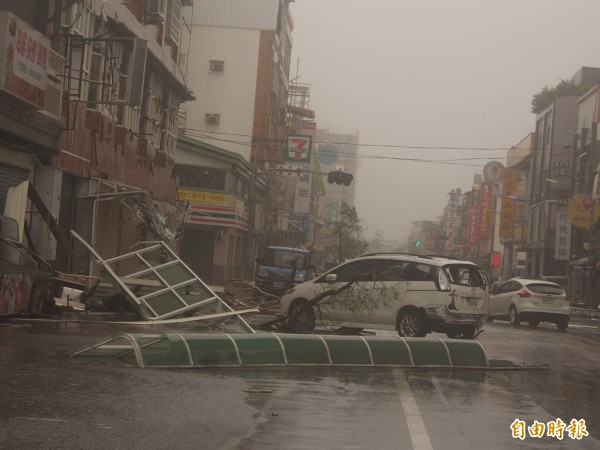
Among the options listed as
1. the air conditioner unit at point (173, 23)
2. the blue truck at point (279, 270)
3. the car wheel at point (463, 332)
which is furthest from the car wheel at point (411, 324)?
the air conditioner unit at point (173, 23)

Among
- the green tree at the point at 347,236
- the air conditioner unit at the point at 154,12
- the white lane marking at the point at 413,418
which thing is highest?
the air conditioner unit at the point at 154,12

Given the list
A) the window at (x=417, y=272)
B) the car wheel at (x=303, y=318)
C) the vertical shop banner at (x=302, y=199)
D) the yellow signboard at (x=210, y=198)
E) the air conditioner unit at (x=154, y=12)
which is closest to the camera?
the car wheel at (x=303, y=318)

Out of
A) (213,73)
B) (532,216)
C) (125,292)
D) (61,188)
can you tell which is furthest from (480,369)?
(532,216)

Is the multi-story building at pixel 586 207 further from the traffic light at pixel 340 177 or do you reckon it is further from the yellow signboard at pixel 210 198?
the yellow signboard at pixel 210 198

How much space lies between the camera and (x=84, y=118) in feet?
81.5

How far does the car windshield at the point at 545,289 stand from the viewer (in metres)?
31.1

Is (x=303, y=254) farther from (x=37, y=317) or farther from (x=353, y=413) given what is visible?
(x=353, y=413)

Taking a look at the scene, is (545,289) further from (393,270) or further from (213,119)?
(213,119)

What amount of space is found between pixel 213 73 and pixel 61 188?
45744 mm

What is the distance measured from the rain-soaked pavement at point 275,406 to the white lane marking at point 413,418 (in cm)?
1

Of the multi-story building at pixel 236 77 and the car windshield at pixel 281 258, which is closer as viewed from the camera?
the car windshield at pixel 281 258

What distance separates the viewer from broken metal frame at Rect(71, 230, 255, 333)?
57.9 ft

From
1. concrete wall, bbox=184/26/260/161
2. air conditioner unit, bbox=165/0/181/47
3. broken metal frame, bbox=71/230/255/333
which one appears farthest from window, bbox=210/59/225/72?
broken metal frame, bbox=71/230/255/333

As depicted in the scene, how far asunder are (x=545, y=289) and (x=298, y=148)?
2728cm
